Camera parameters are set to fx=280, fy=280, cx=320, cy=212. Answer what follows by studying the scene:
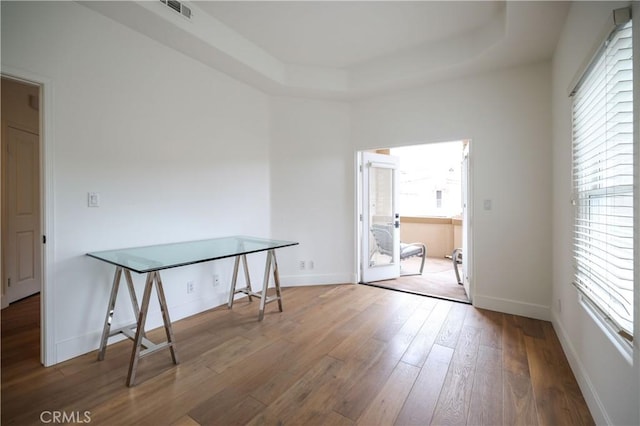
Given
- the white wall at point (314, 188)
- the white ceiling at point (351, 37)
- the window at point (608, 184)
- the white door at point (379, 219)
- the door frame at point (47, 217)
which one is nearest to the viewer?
the window at point (608, 184)

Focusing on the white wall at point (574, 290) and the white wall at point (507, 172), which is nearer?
the white wall at point (574, 290)

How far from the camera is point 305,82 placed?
12.3ft

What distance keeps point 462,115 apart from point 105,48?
3694 mm

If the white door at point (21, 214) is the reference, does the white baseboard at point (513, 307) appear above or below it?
below

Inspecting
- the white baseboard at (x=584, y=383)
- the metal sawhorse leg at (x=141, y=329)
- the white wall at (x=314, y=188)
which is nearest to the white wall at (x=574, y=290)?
the white baseboard at (x=584, y=383)

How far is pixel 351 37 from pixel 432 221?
195 inches

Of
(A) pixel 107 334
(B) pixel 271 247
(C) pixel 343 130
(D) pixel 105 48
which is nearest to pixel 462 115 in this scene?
(C) pixel 343 130

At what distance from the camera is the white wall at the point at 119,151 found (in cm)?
214

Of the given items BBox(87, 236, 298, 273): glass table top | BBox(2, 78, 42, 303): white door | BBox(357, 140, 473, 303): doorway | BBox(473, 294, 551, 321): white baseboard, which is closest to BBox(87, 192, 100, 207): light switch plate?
BBox(87, 236, 298, 273): glass table top

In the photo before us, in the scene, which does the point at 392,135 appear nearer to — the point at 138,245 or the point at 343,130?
the point at 343,130

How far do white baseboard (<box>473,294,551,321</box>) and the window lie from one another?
1.23m

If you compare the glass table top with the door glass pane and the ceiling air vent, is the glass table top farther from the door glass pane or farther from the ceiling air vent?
the ceiling air vent

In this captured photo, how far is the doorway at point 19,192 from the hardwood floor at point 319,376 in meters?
0.97

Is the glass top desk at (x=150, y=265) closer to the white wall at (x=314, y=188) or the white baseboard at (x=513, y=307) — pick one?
the white wall at (x=314, y=188)
